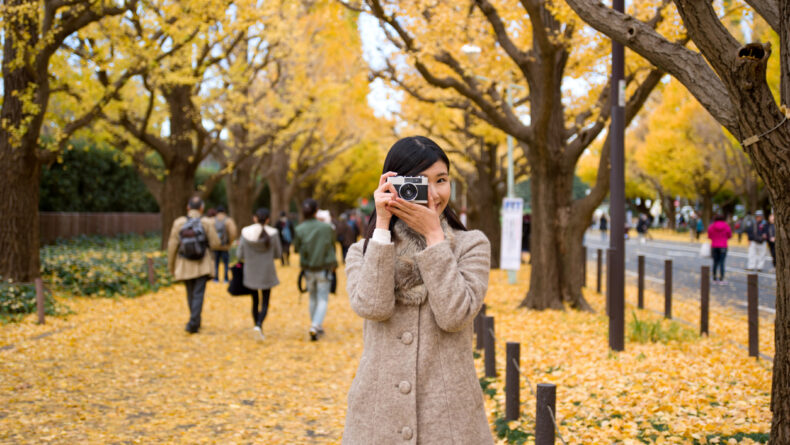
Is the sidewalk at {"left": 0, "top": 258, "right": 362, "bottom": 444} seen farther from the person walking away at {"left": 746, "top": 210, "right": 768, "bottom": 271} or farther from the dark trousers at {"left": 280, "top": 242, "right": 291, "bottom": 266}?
the person walking away at {"left": 746, "top": 210, "right": 768, "bottom": 271}

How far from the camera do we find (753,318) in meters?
7.60

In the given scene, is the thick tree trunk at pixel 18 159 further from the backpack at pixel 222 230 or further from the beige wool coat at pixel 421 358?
the beige wool coat at pixel 421 358

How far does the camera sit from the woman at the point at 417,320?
2.04m

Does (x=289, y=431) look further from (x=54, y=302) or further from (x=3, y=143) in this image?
(x=3, y=143)

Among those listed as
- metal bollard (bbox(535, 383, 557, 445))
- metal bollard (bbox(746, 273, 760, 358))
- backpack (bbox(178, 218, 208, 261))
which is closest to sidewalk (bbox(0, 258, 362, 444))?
backpack (bbox(178, 218, 208, 261))

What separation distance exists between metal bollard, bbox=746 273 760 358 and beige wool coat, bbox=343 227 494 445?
6561mm

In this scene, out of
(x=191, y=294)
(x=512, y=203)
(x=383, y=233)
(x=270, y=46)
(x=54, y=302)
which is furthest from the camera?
(x=270, y=46)

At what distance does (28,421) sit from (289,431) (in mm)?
2044

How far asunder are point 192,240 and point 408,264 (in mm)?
7591

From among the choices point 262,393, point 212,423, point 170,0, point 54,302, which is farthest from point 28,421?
point 170,0

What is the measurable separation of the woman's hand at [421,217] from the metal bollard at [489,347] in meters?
4.30

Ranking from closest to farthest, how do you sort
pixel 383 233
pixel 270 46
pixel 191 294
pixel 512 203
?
pixel 383 233 → pixel 191 294 → pixel 512 203 → pixel 270 46

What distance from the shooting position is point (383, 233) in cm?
209

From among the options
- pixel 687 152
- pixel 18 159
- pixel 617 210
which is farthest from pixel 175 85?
pixel 687 152
